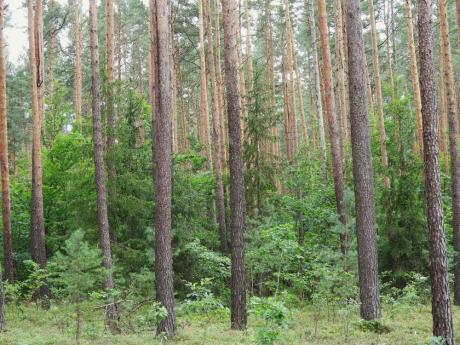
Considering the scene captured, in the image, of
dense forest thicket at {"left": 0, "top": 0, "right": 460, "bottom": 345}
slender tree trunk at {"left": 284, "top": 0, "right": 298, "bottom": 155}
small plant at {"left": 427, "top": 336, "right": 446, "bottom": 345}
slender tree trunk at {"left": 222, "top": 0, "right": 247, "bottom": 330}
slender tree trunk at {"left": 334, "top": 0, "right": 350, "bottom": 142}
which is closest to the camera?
small plant at {"left": 427, "top": 336, "right": 446, "bottom": 345}

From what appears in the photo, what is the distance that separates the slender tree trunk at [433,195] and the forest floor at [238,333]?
0.54 m

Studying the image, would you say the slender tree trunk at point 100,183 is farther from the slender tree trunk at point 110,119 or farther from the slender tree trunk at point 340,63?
the slender tree trunk at point 340,63

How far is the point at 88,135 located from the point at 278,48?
24.0 m

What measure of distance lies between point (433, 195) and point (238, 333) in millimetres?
4712

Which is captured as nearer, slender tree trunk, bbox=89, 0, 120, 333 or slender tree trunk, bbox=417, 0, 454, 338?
slender tree trunk, bbox=417, 0, 454, 338

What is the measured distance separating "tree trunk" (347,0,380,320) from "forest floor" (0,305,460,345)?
3.09 feet

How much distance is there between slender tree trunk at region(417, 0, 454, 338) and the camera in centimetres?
725

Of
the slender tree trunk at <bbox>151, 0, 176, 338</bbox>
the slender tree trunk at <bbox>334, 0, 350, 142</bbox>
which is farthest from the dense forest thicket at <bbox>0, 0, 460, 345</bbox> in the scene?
the slender tree trunk at <bbox>334, 0, 350, 142</bbox>

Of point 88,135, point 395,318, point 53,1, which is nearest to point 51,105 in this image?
point 88,135

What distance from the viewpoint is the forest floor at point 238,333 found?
8711 mm

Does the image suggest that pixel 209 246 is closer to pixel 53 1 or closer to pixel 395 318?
pixel 395 318

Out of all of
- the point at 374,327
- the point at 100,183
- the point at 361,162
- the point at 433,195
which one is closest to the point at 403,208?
the point at 361,162

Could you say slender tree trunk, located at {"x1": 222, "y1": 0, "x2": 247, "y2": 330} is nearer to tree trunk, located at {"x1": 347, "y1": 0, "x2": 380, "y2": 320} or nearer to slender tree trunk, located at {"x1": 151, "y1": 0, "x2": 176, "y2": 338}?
slender tree trunk, located at {"x1": 151, "y1": 0, "x2": 176, "y2": 338}

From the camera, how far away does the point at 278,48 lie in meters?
A: 36.4
